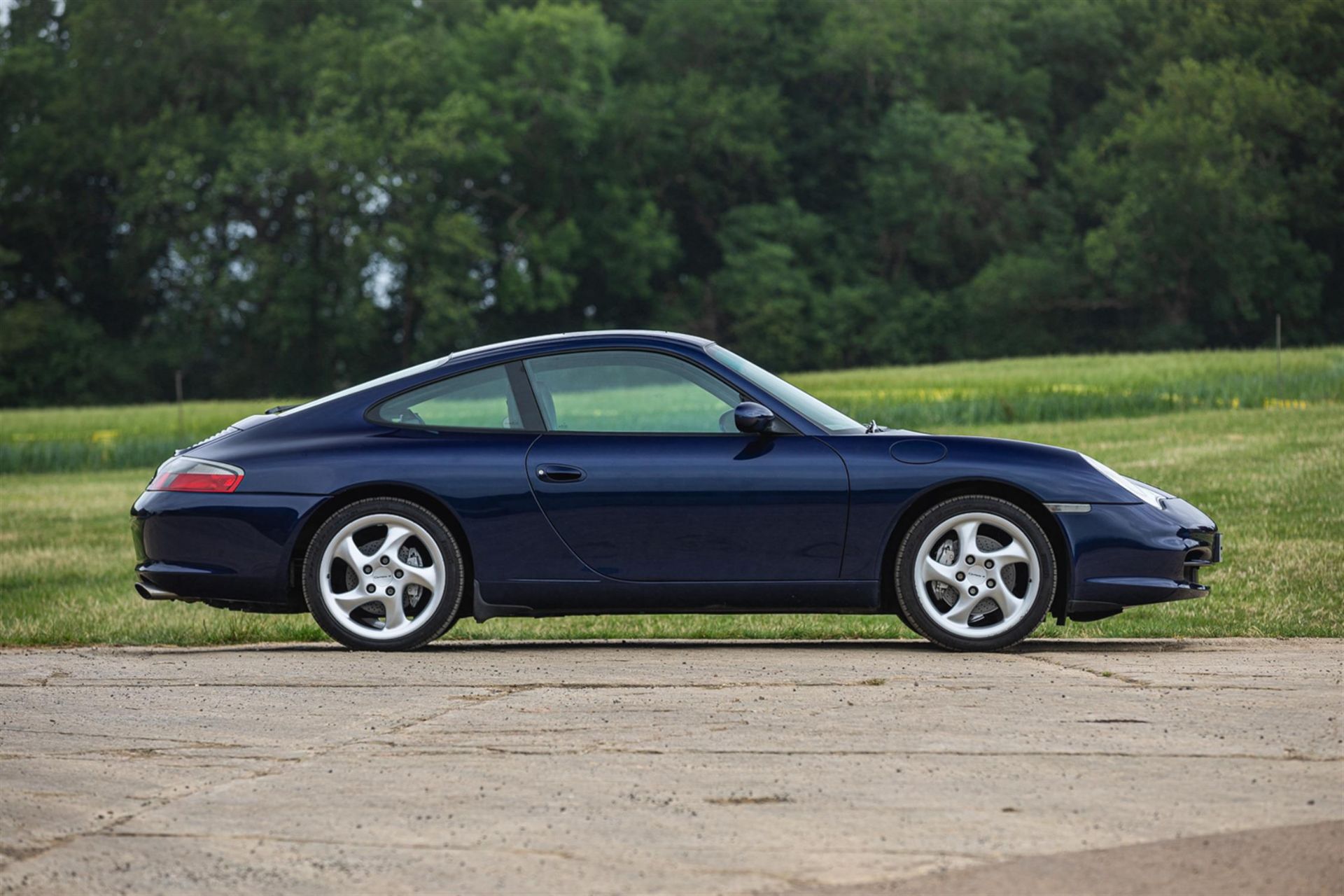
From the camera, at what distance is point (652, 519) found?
7.76 meters

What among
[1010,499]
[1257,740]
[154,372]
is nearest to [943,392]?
[1010,499]

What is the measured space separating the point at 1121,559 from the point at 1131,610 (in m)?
2.47

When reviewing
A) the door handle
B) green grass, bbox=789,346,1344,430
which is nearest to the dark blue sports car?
the door handle

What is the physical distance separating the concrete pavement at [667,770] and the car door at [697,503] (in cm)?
40

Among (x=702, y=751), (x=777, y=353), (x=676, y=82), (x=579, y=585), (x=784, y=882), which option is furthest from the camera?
(x=676, y=82)

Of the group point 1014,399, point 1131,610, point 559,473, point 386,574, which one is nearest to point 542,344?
point 559,473

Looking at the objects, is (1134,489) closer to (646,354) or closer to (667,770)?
(646,354)

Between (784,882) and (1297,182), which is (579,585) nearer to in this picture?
(784,882)

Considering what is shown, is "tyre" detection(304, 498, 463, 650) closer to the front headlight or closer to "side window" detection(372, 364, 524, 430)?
"side window" detection(372, 364, 524, 430)

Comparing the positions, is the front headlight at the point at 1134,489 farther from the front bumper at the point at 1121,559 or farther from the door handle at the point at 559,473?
the door handle at the point at 559,473

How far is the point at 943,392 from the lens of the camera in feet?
111

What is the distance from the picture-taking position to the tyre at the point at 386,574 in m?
7.85

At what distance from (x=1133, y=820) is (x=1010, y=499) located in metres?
3.29

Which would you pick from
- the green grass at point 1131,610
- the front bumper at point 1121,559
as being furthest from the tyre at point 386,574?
the front bumper at point 1121,559
